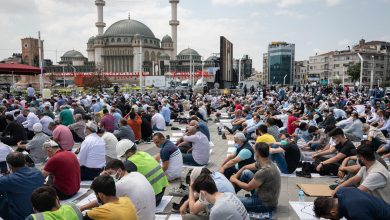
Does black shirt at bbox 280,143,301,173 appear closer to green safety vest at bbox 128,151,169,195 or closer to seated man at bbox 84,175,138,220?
green safety vest at bbox 128,151,169,195

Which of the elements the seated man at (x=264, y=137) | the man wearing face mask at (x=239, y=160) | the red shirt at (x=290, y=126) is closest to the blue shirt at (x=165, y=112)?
the red shirt at (x=290, y=126)

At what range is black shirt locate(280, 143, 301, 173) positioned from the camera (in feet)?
27.7

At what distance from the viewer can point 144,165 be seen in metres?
5.94

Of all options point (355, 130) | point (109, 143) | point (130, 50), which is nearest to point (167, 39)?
point (130, 50)

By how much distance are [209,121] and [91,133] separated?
12.9 meters

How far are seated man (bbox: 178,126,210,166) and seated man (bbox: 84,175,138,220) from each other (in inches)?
193

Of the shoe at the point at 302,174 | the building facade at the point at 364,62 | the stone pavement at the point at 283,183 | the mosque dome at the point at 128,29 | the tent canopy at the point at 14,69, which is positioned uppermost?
the mosque dome at the point at 128,29

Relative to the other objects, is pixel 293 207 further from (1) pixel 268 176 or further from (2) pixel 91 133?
(2) pixel 91 133

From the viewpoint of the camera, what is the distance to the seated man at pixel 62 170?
19.9 ft

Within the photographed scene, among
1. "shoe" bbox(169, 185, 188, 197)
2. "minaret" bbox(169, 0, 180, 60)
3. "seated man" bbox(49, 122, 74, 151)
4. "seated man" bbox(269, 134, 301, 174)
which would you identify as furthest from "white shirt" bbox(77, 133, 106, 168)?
"minaret" bbox(169, 0, 180, 60)

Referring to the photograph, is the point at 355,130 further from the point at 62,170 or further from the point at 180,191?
the point at 62,170

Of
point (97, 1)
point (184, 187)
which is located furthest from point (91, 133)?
point (97, 1)

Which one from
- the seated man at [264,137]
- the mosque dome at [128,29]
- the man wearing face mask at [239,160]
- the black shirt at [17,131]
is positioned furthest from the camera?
the mosque dome at [128,29]

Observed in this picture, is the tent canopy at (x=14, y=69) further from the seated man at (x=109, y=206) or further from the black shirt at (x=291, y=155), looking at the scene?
the seated man at (x=109, y=206)
